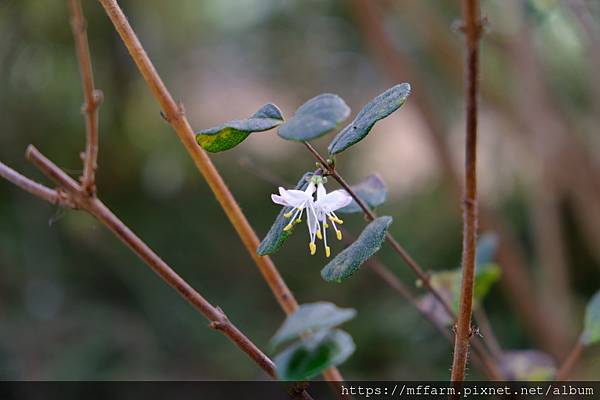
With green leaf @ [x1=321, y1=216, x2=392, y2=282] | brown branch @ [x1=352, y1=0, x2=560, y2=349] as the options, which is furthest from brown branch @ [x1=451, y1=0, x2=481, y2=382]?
brown branch @ [x1=352, y1=0, x2=560, y2=349]

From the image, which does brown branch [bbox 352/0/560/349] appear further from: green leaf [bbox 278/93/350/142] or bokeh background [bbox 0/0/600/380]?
green leaf [bbox 278/93/350/142]

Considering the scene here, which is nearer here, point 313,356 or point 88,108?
point 313,356

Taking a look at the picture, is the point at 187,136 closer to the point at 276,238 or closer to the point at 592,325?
the point at 276,238

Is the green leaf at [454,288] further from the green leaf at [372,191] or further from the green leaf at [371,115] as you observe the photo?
the green leaf at [371,115]

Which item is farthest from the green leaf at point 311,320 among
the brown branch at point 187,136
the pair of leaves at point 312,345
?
the brown branch at point 187,136

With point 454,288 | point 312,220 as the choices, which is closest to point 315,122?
point 312,220

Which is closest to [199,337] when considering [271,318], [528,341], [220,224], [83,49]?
[271,318]
